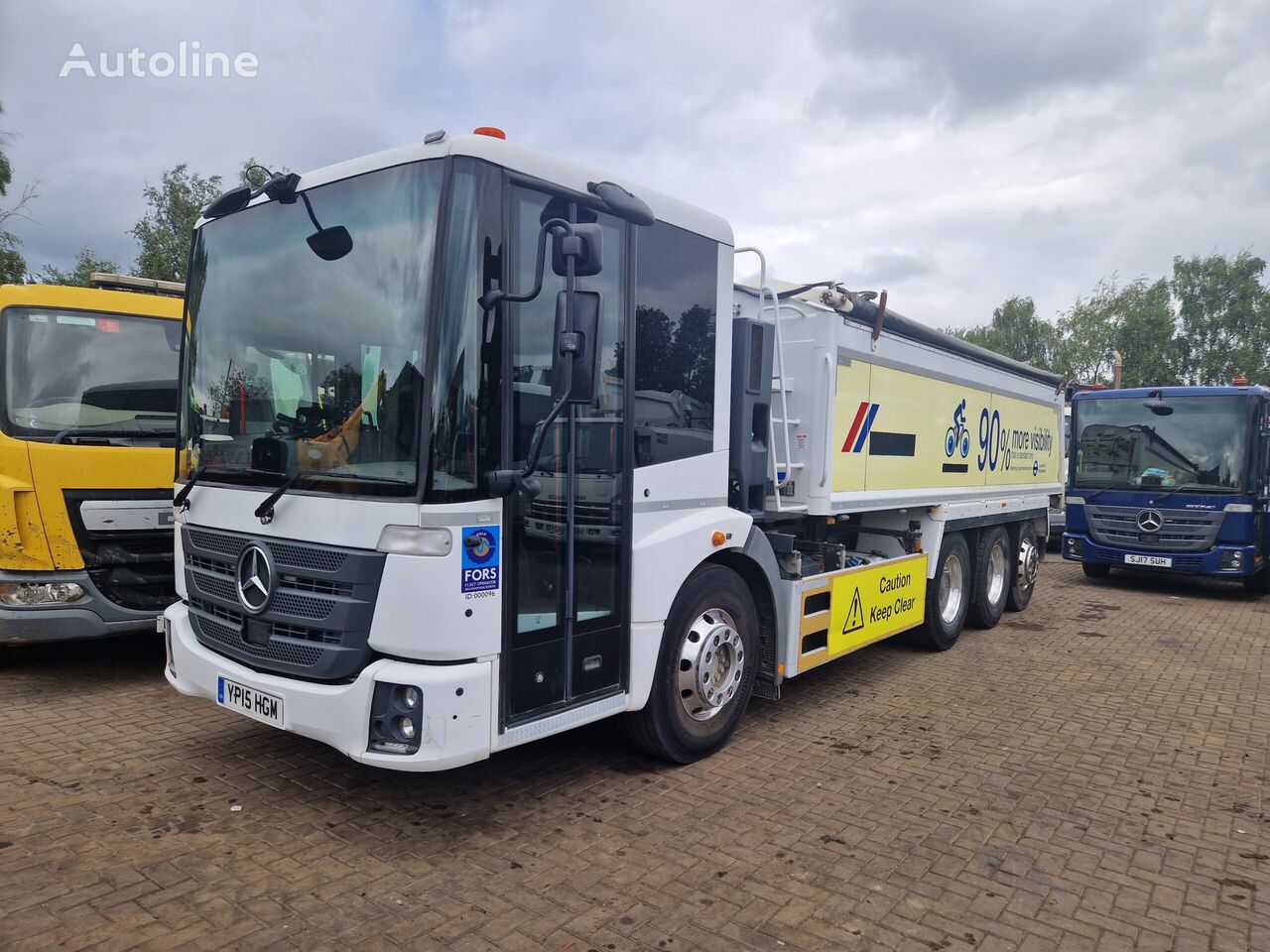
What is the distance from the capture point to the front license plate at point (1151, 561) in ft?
35.7

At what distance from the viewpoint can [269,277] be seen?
3.73 meters

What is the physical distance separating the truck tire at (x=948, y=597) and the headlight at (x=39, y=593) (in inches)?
249

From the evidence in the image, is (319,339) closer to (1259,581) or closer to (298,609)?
(298,609)

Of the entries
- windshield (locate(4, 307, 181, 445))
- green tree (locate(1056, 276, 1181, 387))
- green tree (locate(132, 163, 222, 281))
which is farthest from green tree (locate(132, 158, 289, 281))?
green tree (locate(1056, 276, 1181, 387))

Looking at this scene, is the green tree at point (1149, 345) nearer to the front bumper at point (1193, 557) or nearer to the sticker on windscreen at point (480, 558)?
the front bumper at point (1193, 557)

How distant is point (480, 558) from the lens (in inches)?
127

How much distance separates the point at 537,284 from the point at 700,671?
2.23 meters

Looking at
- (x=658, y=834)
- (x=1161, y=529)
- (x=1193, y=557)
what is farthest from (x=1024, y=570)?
(x=658, y=834)

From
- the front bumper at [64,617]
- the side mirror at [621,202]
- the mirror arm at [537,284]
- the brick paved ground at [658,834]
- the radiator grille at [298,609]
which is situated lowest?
the brick paved ground at [658,834]

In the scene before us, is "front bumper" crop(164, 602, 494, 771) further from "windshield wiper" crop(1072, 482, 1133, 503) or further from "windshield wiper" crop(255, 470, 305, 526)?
"windshield wiper" crop(1072, 482, 1133, 503)

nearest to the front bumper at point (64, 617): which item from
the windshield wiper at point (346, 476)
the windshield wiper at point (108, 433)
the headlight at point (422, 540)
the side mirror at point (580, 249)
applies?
the windshield wiper at point (108, 433)

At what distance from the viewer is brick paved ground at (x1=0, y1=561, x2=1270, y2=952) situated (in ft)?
9.69

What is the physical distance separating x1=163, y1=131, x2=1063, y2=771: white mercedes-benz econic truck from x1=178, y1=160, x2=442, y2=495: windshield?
1 centimetres

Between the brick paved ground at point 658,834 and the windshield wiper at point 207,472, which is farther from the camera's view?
the windshield wiper at point 207,472
